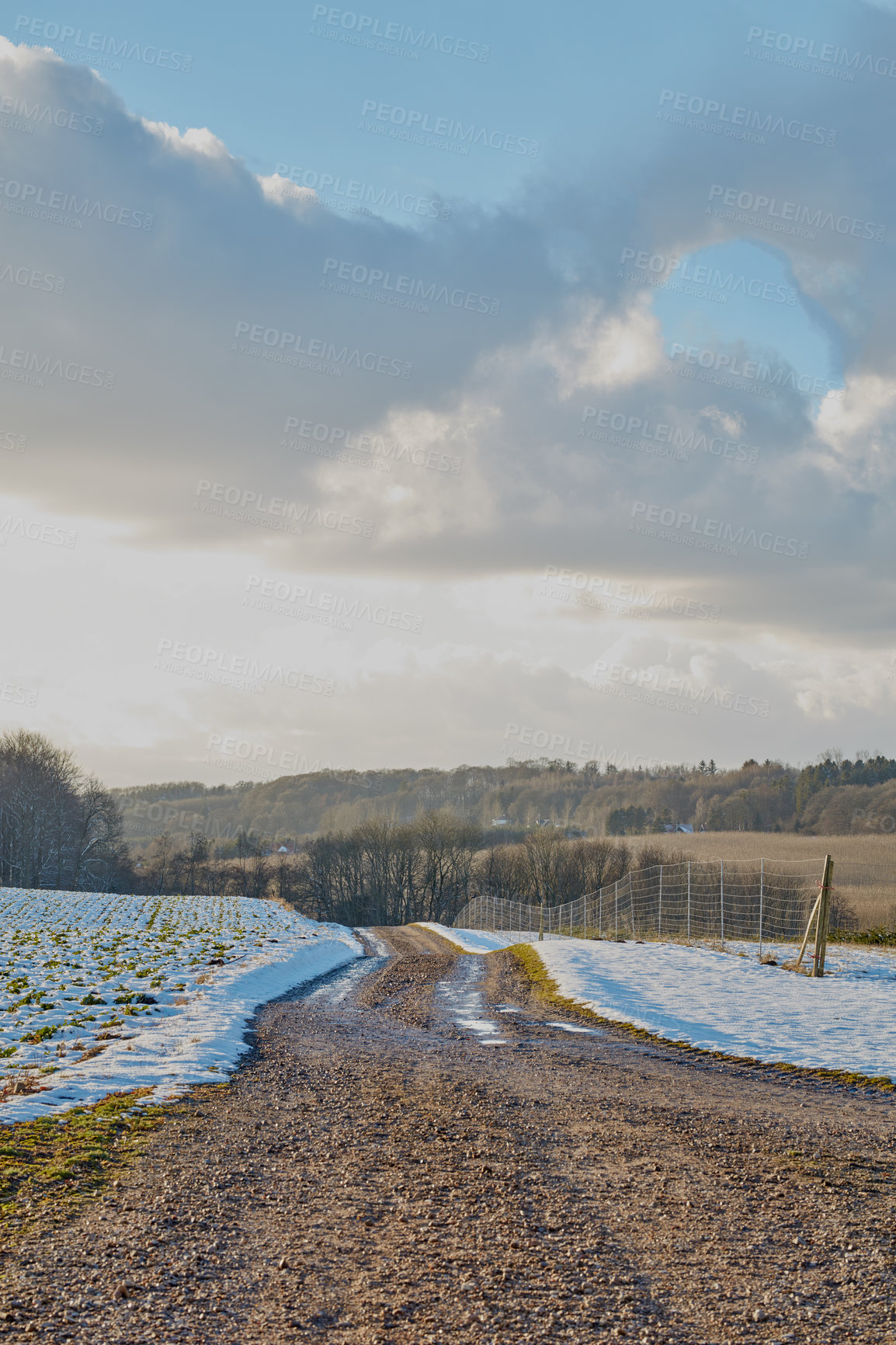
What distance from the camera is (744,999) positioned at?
13312 mm

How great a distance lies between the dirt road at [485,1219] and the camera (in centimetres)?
353

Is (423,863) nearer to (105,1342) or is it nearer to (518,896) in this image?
(518,896)

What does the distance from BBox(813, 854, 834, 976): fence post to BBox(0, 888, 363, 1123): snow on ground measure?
907 centimetres

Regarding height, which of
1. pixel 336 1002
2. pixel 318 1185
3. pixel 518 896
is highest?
pixel 318 1185

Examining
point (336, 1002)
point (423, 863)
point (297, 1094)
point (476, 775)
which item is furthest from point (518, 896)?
point (476, 775)

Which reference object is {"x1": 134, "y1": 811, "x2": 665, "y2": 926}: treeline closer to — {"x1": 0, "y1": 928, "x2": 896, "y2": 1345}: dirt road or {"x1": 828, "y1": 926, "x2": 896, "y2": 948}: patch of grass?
{"x1": 828, "y1": 926, "x2": 896, "y2": 948}: patch of grass

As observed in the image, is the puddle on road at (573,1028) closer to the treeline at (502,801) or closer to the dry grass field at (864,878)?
the dry grass field at (864,878)

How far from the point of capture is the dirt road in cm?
353

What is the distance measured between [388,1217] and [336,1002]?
9.95m

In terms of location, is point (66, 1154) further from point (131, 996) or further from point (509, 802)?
point (509, 802)

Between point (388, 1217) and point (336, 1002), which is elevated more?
point (388, 1217)

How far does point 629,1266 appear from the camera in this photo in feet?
13.2

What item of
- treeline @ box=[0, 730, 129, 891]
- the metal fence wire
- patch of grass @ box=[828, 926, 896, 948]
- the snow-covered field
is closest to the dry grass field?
the metal fence wire

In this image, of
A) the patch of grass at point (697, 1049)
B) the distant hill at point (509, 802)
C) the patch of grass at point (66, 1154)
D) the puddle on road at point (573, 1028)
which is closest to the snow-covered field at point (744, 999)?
the patch of grass at point (697, 1049)
